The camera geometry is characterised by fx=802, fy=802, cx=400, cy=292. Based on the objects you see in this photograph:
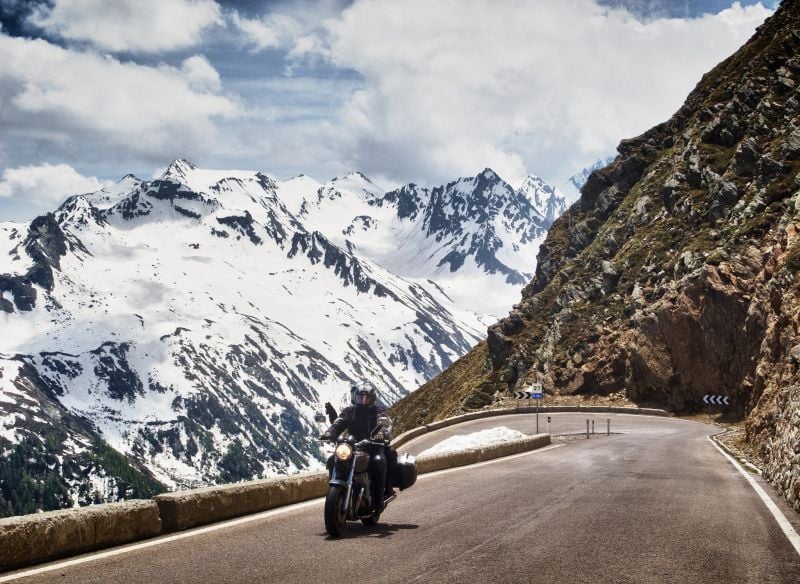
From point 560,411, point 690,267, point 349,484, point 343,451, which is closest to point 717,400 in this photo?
point 690,267

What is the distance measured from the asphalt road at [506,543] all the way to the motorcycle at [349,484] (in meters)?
0.26

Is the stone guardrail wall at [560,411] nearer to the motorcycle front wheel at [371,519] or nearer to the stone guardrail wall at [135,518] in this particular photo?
the stone guardrail wall at [135,518]

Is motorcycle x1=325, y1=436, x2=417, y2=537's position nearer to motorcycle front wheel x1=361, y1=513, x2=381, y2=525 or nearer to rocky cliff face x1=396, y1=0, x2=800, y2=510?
motorcycle front wheel x1=361, y1=513, x2=381, y2=525

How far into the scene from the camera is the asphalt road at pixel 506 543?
8.08 m

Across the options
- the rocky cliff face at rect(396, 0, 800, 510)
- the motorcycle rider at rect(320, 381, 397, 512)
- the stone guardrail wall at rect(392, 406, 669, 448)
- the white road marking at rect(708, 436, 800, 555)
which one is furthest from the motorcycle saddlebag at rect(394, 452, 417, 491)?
the stone guardrail wall at rect(392, 406, 669, 448)

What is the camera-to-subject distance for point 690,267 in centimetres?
6012

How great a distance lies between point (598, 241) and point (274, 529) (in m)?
76.1

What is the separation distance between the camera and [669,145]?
91875 mm

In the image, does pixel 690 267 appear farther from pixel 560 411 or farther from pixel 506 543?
pixel 506 543

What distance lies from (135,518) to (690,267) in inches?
2211

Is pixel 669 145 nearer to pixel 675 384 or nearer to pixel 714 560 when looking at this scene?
pixel 675 384

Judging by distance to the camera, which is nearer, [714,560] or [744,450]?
[714,560]

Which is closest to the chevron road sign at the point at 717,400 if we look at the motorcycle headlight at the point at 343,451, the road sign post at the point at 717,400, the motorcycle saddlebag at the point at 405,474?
the road sign post at the point at 717,400

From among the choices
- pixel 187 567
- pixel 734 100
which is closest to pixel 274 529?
pixel 187 567
